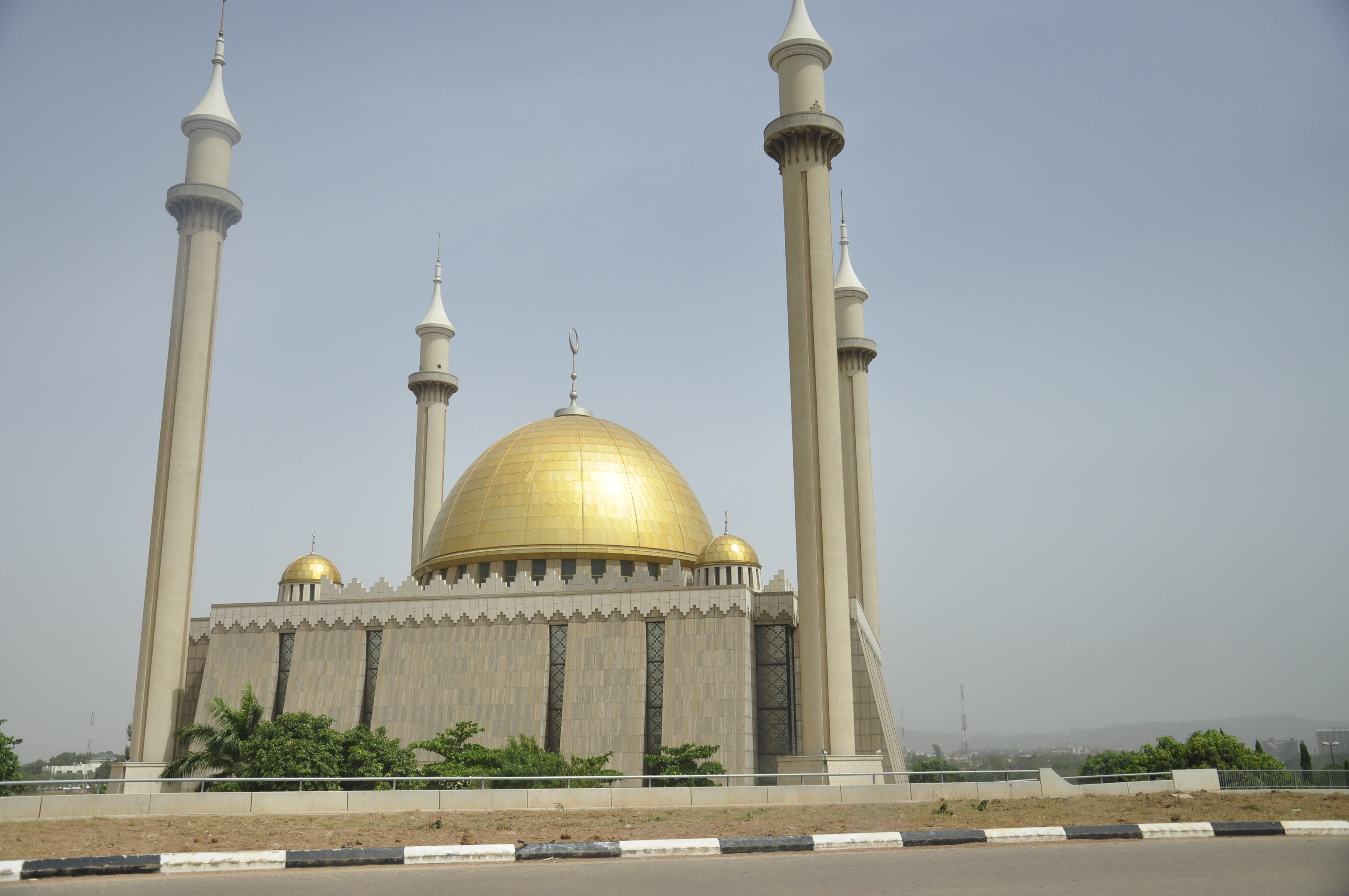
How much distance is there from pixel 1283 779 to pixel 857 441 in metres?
22.0

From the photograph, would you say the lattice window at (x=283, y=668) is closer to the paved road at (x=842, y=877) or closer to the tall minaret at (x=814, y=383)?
the tall minaret at (x=814, y=383)

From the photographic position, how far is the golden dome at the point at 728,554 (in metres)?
35.2

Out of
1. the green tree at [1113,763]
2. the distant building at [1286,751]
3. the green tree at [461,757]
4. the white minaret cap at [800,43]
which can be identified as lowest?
the green tree at [1113,763]

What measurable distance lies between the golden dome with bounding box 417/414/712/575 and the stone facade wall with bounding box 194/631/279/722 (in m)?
7.18

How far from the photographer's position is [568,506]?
40.3 m

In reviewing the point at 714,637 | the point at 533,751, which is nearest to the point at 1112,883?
the point at 533,751

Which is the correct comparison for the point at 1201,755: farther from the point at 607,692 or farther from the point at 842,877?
the point at 842,877

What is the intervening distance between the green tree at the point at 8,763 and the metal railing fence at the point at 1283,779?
32209 millimetres

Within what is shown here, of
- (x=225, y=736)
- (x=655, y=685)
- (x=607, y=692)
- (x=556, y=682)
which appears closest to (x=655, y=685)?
(x=655, y=685)

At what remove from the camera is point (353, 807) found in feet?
61.9

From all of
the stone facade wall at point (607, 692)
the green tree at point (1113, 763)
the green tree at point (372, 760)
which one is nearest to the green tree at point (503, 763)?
the green tree at point (372, 760)

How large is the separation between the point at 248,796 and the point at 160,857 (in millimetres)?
7591

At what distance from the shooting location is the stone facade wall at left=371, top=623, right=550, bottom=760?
3328 centimetres

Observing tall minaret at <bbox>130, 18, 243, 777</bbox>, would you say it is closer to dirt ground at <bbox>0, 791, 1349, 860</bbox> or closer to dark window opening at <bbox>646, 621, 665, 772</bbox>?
dark window opening at <bbox>646, 621, 665, 772</bbox>
